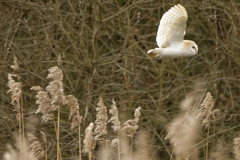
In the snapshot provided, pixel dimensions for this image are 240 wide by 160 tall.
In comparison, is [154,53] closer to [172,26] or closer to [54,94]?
[172,26]

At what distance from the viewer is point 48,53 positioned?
679cm

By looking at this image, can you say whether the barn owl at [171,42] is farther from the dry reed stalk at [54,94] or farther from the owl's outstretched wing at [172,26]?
the dry reed stalk at [54,94]

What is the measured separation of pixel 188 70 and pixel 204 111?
12.7 ft

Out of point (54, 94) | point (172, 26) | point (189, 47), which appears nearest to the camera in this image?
point (54, 94)

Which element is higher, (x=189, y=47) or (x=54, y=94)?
(x=189, y=47)

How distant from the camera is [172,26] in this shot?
5.05 m

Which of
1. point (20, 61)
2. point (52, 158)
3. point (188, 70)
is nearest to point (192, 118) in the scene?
point (52, 158)

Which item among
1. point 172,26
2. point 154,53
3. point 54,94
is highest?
point 172,26

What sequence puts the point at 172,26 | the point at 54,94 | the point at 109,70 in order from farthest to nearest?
the point at 109,70 → the point at 172,26 → the point at 54,94

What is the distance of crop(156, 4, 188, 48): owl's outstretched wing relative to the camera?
16.1ft

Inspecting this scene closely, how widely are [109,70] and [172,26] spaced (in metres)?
1.89

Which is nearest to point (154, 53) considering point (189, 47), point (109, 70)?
point (189, 47)

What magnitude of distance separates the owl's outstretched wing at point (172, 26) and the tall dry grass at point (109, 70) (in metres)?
1.19

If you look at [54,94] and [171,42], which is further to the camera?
[171,42]
